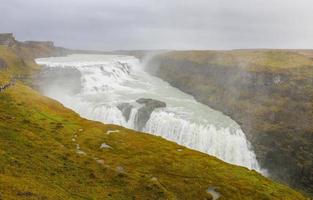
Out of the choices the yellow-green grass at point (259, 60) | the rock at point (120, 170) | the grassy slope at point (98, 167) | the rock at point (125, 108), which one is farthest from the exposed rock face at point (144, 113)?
the yellow-green grass at point (259, 60)

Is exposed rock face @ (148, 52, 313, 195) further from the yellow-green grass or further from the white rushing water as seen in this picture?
the white rushing water

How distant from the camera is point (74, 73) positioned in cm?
13412

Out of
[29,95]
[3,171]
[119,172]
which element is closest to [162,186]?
[119,172]

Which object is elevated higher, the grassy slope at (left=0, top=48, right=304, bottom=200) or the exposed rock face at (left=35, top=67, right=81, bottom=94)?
the exposed rock face at (left=35, top=67, right=81, bottom=94)

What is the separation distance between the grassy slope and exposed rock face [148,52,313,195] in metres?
38.0

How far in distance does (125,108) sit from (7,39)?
95.5 meters

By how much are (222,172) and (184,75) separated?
113 meters

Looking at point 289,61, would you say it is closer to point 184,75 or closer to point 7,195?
point 184,75

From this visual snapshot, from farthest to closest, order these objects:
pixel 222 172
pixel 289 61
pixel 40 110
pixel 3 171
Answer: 1. pixel 289 61
2. pixel 40 110
3. pixel 222 172
4. pixel 3 171

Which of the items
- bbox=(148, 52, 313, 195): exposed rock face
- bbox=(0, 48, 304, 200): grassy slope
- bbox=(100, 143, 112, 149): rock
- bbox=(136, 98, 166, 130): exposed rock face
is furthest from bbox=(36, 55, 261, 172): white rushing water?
bbox=(100, 143, 112, 149): rock

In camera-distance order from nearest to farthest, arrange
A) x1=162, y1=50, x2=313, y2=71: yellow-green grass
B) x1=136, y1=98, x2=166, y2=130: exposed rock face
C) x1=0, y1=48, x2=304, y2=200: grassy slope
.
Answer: x1=0, y1=48, x2=304, y2=200: grassy slope → x1=136, y1=98, x2=166, y2=130: exposed rock face → x1=162, y1=50, x2=313, y2=71: yellow-green grass

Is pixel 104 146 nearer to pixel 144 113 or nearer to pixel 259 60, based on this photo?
pixel 144 113

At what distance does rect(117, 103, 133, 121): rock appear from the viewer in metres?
97.9

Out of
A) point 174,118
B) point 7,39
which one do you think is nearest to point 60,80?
point 174,118
